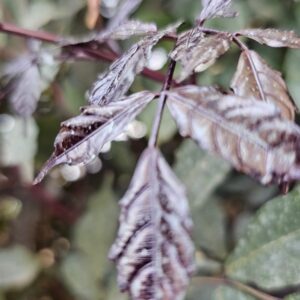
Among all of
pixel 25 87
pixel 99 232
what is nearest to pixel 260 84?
pixel 25 87

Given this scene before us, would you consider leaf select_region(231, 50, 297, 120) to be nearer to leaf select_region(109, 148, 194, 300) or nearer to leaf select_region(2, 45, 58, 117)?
leaf select_region(109, 148, 194, 300)

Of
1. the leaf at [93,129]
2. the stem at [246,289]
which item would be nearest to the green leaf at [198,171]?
the stem at [246,289]

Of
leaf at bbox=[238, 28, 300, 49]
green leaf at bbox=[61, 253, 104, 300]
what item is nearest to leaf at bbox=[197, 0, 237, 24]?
leaf at bbox=[238, 28, 300, 49]

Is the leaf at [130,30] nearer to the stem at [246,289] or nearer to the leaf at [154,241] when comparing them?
the leaf at [154,241]

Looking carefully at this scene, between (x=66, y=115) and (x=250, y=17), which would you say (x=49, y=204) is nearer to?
(x=66, y=115)

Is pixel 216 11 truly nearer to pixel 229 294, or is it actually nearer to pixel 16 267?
pixel 229 294

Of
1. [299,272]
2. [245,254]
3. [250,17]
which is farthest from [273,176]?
[250,17]
